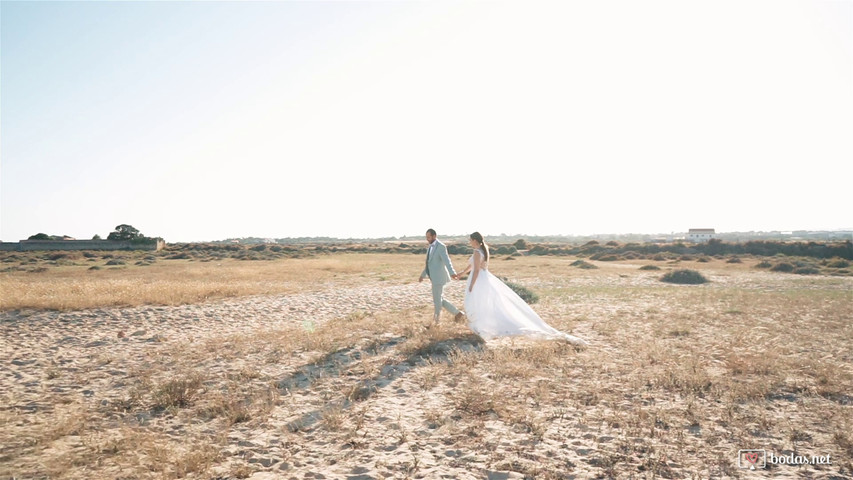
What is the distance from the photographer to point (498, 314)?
934 centimetres

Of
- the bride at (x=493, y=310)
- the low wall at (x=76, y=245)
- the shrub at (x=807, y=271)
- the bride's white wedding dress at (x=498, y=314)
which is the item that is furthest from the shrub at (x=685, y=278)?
the low wall at (x=76, y=245)

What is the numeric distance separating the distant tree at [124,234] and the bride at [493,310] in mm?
82775

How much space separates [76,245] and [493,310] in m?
84.6

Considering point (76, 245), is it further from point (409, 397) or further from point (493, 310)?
point (409, 397)

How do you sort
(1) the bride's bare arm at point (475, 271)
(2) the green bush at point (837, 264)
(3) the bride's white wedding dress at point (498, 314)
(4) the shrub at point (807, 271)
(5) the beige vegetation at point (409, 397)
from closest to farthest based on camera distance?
1. (5) the beige vegetation at point (409, 397)
2. (3) the bride's white wedding dress at point (498, 314)
3. (1) the bride's bare arm at point (475, 271)
4. (4) the shrub at point (807, 271)
5. (2) the green bush at point (837, 264)

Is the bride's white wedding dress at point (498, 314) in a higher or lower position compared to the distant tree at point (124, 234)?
lower

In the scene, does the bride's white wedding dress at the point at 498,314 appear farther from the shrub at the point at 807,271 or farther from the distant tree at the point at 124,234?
the distant tree at the point at 124,234

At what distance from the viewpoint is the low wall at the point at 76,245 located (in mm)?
67250

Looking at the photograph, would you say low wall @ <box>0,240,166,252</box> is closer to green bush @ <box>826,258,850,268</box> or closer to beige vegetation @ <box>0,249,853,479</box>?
beige vegetation @ <box>0,249,853,479</box>

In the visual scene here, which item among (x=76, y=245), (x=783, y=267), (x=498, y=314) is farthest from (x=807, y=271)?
(x=76, y=245)

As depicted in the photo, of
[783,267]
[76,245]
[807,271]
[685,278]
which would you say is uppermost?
[76,245]

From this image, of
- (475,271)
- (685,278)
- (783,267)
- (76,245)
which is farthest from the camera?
(76,245)

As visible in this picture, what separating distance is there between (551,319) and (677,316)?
4315 mm

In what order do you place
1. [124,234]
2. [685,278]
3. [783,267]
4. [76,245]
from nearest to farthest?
1. [685,278]
2. [783,267]
3. [76,245]
4. [124,234]
